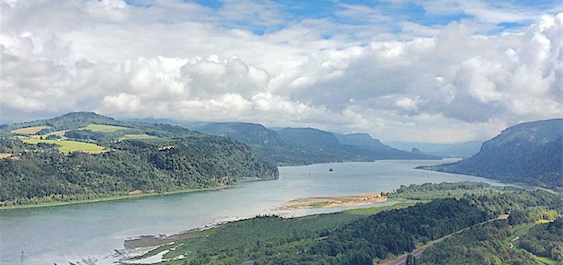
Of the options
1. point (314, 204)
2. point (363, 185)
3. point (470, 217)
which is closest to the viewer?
point (470, 217)

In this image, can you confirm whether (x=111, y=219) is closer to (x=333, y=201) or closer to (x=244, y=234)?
(x=244, y=234)

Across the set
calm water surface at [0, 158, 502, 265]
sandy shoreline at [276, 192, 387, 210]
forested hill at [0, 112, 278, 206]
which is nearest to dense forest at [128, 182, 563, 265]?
calm water surface at [0, 158, 502, 265]

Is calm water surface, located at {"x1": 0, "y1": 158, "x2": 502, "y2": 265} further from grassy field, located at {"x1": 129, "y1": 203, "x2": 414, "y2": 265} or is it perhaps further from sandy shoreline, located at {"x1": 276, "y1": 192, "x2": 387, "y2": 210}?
grassy field, located at {"x1": 129, "y1": 203, "x2": 414, "y2": 265}

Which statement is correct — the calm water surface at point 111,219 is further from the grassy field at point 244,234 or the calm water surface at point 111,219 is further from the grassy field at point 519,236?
the grassy field at point 519,236

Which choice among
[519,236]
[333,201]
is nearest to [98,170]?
[333,201]

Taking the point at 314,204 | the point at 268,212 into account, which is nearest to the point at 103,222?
the point at 268,212

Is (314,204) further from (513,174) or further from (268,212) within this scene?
(513,174)
